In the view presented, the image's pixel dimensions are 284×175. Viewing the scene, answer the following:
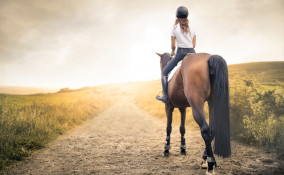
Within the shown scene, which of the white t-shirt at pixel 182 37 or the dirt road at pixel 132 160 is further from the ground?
the white t-shirt at pixel 182 37

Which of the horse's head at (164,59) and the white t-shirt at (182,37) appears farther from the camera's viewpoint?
the horse's head at (164,59)

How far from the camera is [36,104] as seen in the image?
9844 millimetres

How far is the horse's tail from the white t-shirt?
1007 mm

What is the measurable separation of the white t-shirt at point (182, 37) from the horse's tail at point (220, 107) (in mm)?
1007

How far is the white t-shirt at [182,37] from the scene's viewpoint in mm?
4152

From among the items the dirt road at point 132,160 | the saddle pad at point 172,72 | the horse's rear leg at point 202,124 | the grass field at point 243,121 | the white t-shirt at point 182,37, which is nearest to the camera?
the horse's rear leg at point 202,124

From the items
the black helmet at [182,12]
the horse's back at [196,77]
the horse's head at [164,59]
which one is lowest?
the horse's back at [196,77]

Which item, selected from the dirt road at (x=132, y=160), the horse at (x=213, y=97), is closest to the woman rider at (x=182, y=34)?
the horse at (x=213, y=97)

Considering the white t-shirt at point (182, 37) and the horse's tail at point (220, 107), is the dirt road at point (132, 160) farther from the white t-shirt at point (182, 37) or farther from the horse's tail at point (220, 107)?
the white t-shirt at point (182, 37)

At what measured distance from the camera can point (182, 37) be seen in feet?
13.6

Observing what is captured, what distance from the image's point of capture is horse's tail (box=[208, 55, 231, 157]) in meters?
3.34

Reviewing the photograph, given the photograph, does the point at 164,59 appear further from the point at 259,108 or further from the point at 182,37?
the point at 259,108

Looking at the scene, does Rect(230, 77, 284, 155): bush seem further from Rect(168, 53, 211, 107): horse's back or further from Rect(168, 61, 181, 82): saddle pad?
Rect(168, 61, 181, 82): saddle pad

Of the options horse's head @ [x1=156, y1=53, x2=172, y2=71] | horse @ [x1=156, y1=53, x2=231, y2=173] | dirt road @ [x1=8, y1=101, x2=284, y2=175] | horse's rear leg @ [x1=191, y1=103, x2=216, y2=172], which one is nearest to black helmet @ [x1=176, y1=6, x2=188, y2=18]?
horse @ [x1=156, y1=53, x2=231, y2=173]
